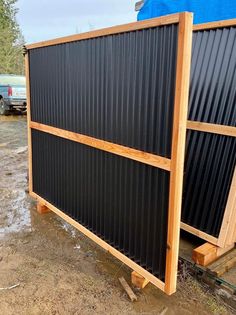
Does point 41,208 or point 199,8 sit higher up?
point 199,8

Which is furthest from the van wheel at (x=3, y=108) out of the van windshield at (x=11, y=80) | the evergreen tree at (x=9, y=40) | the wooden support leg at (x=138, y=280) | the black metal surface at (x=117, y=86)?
the wooden support leg at (x=138, y=280)

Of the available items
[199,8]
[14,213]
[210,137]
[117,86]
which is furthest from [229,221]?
[14,213]

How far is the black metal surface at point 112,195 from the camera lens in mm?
2324

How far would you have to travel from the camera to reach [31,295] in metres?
2.57

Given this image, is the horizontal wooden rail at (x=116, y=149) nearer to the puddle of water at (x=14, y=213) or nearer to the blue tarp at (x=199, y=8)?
the puddle of water at (x=14, y=213)

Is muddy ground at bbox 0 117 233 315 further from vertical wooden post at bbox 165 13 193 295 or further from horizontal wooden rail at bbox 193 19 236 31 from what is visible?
horizontal wooden rail at bbox 193 19 236 31

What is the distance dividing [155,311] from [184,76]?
1.69m

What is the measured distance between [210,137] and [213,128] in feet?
0.32

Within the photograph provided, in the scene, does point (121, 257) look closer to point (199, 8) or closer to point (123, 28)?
point (123, 28)

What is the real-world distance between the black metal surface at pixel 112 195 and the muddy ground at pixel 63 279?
27 centimetres

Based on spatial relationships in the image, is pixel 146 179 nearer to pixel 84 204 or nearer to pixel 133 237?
pixel 133 237

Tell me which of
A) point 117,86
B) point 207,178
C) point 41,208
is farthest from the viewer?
point 41,208

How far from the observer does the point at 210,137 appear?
2957 mm

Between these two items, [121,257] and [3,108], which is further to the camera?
[3,108]
